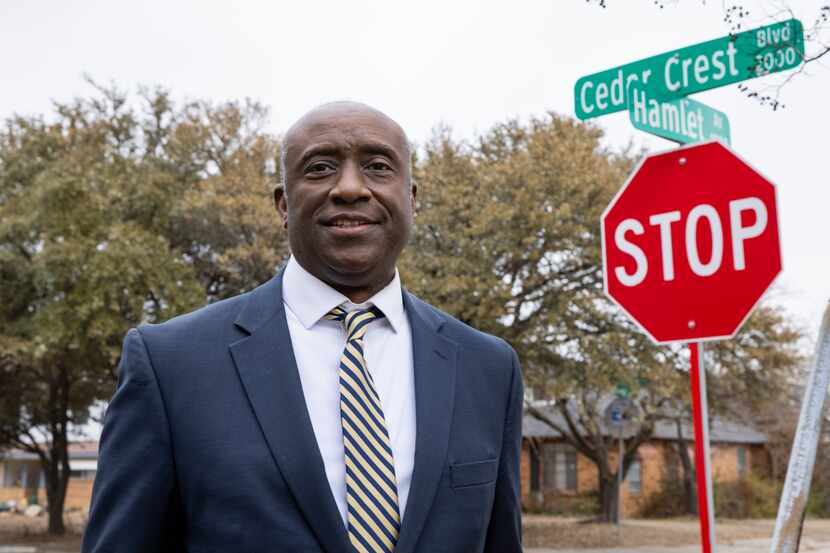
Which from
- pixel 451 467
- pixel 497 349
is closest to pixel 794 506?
pixel 497 349

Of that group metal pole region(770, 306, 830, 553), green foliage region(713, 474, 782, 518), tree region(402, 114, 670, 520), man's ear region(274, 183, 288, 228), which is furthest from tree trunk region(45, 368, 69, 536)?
man's ear region(274, 183, 288, 228)

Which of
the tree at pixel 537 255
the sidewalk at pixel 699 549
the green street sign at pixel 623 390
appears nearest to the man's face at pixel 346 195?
the tree at pixel 537 255

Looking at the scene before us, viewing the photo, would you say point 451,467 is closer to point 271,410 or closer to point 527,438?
Result: point 271,410

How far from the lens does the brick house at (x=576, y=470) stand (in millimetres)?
35812

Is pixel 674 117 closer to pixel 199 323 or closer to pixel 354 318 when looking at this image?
pixel 354 318

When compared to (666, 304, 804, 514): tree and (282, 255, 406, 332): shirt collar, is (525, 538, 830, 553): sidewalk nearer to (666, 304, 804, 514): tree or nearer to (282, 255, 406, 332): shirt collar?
(666, 304, 804, 514): tree

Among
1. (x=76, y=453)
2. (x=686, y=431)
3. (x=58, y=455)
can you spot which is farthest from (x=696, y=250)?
(x=76, y=453)

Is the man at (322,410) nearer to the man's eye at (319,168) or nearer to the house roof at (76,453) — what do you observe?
the man's eye at (319,168)

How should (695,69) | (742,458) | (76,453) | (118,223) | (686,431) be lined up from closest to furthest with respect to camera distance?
(695,69) < (118,223) < (686,431) < (742,458) < (76,453)

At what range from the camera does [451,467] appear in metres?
1.96

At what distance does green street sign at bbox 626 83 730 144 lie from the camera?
4.68 meters

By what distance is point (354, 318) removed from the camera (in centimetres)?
202

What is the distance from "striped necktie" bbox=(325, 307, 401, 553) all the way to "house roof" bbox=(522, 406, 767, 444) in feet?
103

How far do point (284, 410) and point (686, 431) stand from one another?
126ft
